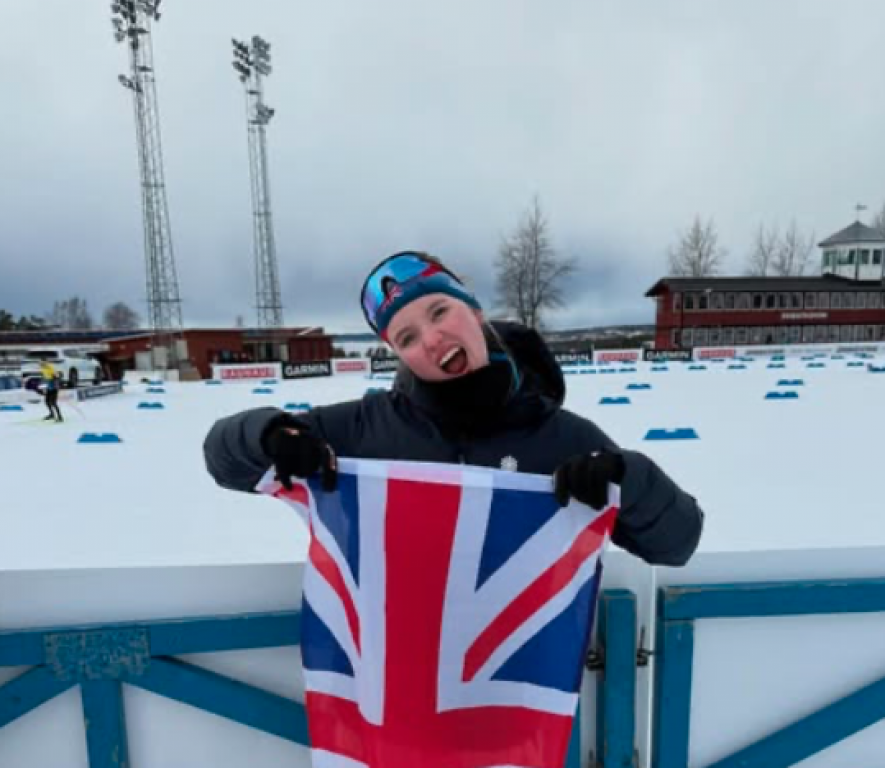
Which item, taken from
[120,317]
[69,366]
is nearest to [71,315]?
[120,317]

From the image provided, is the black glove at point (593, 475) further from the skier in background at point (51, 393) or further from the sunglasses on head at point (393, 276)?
the skier in background at point (51, 393)

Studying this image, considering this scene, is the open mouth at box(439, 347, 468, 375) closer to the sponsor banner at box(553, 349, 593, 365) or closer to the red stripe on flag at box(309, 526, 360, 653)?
the red stripe on flag at box(309, 526, 360, 653)

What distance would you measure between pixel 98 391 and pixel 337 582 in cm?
1461

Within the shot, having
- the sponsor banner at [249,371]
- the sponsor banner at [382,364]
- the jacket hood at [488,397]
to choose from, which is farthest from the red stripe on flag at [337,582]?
the sponsor banner at [382,364]

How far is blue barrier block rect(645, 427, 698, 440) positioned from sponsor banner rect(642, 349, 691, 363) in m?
20.0

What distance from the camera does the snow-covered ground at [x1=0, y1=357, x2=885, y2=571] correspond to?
94.3 inches

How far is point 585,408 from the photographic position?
26.9ft

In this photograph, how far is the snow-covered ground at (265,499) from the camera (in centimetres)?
240

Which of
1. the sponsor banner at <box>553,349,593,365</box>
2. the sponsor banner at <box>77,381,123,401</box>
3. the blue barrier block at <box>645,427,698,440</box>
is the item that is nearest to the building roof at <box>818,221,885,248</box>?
the sponsor banner at <box>553,349,593,365</box>

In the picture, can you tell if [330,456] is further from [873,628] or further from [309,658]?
[873,628]

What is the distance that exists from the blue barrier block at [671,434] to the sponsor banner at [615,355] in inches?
749

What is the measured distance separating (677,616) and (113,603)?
158cm

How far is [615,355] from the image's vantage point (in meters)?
24.3

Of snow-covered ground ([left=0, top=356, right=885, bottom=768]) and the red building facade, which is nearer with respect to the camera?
snow-covered ground ([left=0, top=356, right=885, bottom=768])
